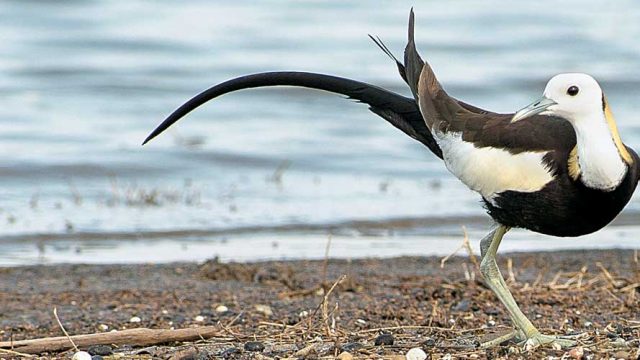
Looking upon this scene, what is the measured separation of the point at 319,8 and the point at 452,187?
380 inches

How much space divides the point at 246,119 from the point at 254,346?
9.74 metres

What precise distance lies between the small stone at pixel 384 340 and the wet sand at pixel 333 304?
10 millimetres

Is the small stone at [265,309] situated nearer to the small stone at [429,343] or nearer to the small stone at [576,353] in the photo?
the small stone at [429,343]

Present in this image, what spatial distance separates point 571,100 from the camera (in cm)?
548

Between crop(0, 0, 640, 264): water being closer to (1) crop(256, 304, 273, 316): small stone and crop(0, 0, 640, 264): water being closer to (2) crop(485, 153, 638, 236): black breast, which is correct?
(1) crop(256, 304, 273, 316): small stone

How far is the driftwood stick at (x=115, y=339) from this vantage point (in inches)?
233

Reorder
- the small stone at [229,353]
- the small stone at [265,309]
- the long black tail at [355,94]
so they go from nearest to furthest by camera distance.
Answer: the small stone at [229,353]
the long black tail at [355,94]
the small stone at [265,309]

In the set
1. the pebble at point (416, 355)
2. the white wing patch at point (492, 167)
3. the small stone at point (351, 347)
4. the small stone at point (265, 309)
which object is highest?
the white wing patch at point (492, 167)

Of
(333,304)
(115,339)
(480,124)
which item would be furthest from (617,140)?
(333,304)

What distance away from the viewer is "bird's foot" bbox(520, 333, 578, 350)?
18.9 ft

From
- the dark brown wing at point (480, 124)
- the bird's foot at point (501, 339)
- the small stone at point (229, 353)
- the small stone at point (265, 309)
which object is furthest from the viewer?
the small stone at point (265, 309)

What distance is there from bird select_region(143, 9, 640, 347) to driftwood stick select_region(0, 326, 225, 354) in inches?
55.9

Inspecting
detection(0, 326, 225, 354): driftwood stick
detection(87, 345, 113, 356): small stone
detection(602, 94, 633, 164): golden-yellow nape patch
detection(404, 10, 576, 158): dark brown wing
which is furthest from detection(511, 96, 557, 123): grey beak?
detection(87, 345, 113, 356): small stone

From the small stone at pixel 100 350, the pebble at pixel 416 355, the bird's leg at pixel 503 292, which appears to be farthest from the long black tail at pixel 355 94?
the pebble at pixel 416 355
